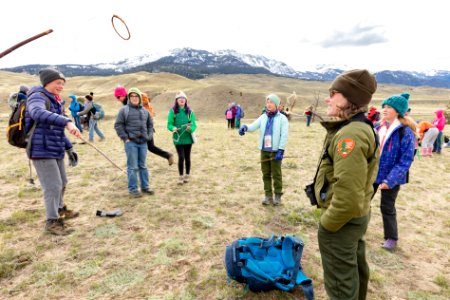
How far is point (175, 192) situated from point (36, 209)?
3.44 m

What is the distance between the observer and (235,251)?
3910mm

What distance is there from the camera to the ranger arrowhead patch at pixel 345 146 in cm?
247

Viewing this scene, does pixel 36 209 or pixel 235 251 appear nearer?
pixel 235 251

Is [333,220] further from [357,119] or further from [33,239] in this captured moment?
[33,239]

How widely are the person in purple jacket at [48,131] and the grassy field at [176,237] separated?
3.43ft

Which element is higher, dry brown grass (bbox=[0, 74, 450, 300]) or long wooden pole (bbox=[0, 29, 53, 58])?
long wooden pole (bbox=[0, 29, 53, 58])

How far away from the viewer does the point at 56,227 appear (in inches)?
215

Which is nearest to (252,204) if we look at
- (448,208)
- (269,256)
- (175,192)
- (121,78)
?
(175,192)

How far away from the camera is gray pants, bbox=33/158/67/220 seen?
16.3 ft

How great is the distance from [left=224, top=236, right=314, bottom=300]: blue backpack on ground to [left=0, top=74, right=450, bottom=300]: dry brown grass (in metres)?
0.23

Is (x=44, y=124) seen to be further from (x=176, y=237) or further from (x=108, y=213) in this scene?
(x=176, y=237)

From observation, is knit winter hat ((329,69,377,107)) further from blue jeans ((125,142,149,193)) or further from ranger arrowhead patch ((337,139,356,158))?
blue jeans ((125,142,149,193))

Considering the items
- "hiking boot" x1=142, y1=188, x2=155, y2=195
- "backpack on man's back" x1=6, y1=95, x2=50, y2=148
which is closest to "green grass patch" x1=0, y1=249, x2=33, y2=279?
"backpack on man's back" x1=6, y1=95, x2=50, y2=148

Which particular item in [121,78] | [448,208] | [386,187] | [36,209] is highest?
[121,78]
